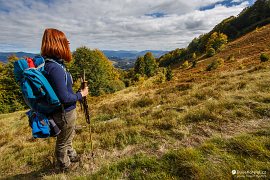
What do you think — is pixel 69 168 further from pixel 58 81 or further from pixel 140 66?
pixel 140 66

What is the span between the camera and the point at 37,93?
95.7 inches

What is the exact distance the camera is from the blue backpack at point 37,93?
2367 mm

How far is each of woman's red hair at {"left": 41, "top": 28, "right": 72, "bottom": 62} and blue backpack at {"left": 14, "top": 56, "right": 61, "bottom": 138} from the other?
5.4 inches

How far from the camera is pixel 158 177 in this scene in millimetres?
2670

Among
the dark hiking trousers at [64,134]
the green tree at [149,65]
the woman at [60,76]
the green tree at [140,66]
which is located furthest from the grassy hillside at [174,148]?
the green tree at [149,65]

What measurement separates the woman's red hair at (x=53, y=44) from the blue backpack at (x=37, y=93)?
0.45 ft

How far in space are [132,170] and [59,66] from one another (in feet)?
6.94

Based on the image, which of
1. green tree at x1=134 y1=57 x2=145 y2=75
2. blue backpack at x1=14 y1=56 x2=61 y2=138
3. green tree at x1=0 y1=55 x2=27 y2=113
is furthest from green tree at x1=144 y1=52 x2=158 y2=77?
blue backpack at x1=14 y1=56 x2=61 y2=138

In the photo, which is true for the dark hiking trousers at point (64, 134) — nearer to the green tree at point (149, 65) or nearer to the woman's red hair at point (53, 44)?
the woman's red hair at point (53, 44)

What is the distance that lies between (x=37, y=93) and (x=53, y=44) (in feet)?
2.48

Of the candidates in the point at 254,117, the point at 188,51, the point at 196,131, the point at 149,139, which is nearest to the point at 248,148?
the point at 196,131

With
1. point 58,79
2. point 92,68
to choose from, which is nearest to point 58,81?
point 58,79

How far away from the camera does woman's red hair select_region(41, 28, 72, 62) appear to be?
2578 millimetres

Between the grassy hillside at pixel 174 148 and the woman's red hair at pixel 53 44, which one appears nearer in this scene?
the woman's red hair at pixel 53 44
